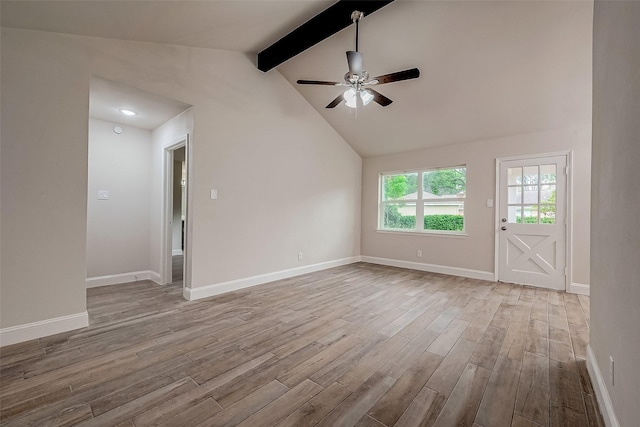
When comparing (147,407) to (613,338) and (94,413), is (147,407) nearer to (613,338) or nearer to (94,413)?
(94,413)

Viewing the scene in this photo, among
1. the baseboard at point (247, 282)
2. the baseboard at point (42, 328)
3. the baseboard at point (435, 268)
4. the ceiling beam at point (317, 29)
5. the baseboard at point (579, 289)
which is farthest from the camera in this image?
the baseboard at point (435, 268)

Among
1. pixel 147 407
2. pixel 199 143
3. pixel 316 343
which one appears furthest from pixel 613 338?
pixel 199 143

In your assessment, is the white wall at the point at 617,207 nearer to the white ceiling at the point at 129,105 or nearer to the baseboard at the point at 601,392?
the baseboard at the point at 601,392

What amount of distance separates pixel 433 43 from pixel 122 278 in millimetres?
5437

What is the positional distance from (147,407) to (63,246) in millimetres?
1835

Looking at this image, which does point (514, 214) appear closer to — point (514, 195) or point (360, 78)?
point (514, 195)

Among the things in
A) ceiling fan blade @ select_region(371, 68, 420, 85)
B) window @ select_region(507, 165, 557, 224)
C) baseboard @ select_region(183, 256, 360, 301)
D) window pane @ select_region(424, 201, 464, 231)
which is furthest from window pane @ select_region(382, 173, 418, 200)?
ceiling fan blade @ select_region(371, 68, 420, 85)

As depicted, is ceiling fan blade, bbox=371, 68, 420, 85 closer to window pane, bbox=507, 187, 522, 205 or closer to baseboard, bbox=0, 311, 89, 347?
window pane, bbox=507, 187, 522, 205

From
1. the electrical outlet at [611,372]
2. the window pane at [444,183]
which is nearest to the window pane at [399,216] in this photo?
the window pane at [444,183]

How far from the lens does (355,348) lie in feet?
7.25

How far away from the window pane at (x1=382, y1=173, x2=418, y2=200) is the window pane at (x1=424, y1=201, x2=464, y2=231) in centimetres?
42

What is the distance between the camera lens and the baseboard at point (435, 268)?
179 inches

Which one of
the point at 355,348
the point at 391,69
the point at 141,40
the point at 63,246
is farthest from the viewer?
the point at 391,69

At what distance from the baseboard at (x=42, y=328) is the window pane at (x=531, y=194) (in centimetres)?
587
